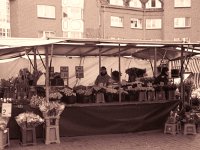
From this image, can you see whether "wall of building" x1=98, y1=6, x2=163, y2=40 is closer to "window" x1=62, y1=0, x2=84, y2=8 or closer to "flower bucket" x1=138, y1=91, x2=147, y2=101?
"window" x1=62, y1=0, x2=84, y2=8

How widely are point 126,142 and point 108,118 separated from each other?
1.14 m

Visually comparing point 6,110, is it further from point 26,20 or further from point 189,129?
point 26,20

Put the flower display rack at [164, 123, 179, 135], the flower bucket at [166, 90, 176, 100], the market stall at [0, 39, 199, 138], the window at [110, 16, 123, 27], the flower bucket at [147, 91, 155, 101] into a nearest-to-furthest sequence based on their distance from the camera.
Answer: the market stall at [0, 39, 199, 138] < the flower display rack at [164, 123, 179, 135] < the flower bucket at [147, 91, 155, 101] < the flower bucket at [166, 90, 176, 100] < the window at [110, 16, 123, 27]

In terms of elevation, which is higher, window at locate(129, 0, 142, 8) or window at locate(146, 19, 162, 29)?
window at locate(129, 0, 142, 8)

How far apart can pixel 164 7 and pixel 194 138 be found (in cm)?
3653

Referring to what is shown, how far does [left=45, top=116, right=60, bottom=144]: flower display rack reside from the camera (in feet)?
33.2

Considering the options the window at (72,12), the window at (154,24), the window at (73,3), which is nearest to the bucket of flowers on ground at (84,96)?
the window at (72,12)

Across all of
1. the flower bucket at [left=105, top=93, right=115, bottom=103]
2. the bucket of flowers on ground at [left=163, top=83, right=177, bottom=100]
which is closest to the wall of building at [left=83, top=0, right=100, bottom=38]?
the bucket of flowers on ground at [left=163, top=83, right=177, bottom=100]

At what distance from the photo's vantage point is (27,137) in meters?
9.98

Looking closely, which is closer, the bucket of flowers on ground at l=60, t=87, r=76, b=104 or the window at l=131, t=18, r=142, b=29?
the bucket of flowers on ground at l=60, t=87, r=76, b=104

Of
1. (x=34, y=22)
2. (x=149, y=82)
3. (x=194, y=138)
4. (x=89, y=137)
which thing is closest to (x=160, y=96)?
(x=149, y=82)

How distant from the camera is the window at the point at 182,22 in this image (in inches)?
1763

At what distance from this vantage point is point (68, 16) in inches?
1561

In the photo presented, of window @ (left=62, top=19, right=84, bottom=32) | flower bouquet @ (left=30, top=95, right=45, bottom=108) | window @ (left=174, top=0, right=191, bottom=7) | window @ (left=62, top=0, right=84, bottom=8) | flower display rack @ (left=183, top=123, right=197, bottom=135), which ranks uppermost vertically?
window @ (left=174, top=0, right=191, bottom=7)
